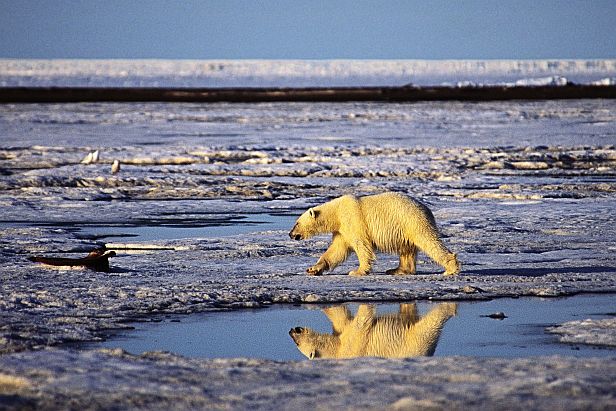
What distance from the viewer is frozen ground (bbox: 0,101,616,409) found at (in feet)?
18.3

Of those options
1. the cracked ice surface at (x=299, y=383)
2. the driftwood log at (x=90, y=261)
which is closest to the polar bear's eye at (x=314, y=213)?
the driftwood log at (x=90, y=261)

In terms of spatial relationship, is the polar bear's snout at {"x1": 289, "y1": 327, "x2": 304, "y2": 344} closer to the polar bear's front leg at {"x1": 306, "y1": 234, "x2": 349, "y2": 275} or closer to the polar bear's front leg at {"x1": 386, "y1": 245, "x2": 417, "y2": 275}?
the polar bear's front leg at {"x1": 306, "y1": 234, "x2": 349, "y2": 275}

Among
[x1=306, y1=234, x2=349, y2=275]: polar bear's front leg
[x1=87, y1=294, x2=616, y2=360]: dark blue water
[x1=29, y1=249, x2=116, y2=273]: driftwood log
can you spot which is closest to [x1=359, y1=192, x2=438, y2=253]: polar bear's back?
[x1=306, y1=234, x2=349, y2=275]: polar bear's front leg

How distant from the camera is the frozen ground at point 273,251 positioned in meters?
5.58

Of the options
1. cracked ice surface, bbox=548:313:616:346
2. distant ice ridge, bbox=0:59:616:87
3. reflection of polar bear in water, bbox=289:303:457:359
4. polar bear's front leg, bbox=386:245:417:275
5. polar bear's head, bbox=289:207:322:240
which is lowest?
cracked ice surface, bbox=548:313:616:346

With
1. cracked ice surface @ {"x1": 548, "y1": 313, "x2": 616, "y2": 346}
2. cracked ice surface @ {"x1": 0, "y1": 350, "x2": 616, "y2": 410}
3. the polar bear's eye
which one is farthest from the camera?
the polar bear's eye

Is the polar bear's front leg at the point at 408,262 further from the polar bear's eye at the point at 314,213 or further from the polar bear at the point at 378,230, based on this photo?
the polar bear's eye at the point at 314,213

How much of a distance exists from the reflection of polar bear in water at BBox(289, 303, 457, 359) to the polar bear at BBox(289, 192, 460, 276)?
1.16m

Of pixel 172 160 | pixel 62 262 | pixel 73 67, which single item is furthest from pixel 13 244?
pixel 73 67

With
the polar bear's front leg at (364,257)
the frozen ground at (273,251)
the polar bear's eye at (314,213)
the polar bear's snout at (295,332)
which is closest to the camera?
the frozen ground at (273,251)

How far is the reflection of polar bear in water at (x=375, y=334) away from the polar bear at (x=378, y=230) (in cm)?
116

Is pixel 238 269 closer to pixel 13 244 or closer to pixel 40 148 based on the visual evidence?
pixel 13 244

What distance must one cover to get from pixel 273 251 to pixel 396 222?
1898mm

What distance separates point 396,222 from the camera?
923 centimetres
